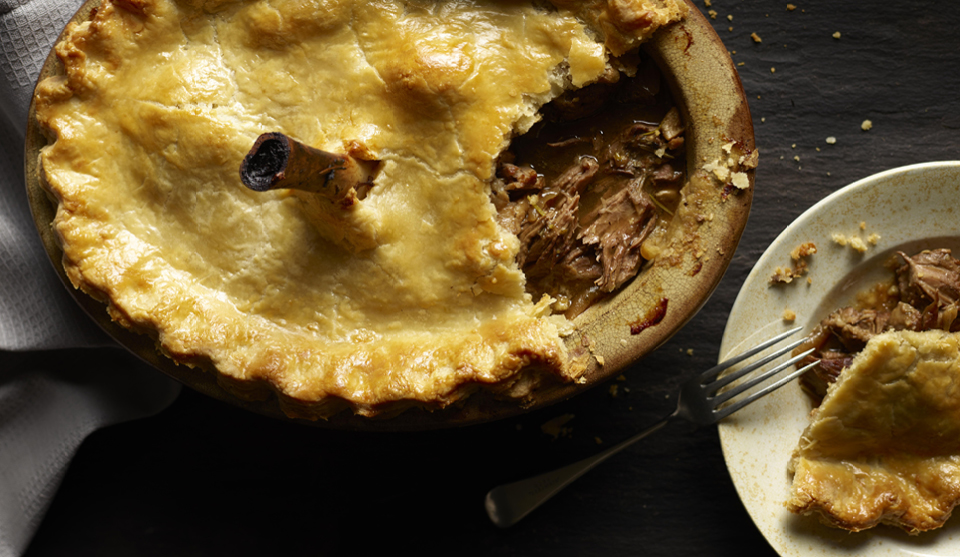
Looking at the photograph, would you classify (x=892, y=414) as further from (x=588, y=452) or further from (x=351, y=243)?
(x=351, y=243)

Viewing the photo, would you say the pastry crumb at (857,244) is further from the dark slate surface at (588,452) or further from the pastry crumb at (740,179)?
the pastry crumb at (740,179)

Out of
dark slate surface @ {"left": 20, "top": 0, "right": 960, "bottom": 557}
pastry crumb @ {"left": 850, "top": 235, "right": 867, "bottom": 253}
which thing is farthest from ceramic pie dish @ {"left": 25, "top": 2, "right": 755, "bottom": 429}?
dark slate surface @ {"left": 20, "top": 0, "right": 960, "bottom": 557}

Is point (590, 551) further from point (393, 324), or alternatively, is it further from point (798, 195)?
point (798, 195)

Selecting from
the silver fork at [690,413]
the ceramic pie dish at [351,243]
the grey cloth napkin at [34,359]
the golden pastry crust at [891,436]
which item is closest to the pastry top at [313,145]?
the ceramic pie dish at [351,243]

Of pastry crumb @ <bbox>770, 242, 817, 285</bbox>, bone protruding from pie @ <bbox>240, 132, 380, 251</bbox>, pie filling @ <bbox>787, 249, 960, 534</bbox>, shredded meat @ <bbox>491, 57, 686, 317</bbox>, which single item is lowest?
pie filling @ <bbox>787, 249, 960, 534</bbox>

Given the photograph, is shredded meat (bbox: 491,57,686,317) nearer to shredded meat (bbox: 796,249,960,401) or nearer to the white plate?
the white plate

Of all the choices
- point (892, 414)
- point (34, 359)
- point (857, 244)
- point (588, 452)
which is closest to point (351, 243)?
point (588, 452)
